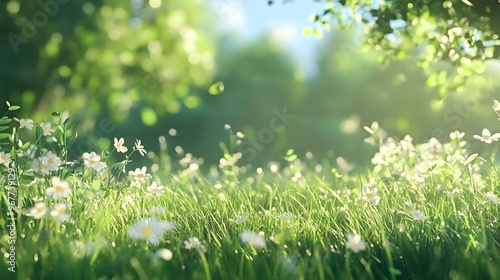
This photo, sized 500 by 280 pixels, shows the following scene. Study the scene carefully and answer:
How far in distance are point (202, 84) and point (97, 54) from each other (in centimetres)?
321

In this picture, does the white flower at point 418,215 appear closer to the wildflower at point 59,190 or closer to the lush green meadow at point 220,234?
the lush green meadow at point 220,234

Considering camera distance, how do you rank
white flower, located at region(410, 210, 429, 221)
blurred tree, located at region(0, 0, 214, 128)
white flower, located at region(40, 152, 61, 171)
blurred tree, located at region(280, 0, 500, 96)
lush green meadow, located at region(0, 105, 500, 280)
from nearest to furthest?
1. lush green meadow, located at region(0, 105, 500, 280)
2. white flower, located at region(410, 210, 429, 221)
3. white flower, located at region(40, 152, 61, 171)
4. blurred tree, located at region(280, 0, 500, 96)
5. blurred tree, located at region(0, 0, 214, 128)

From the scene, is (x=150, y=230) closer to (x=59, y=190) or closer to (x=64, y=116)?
(x=59, y=190)

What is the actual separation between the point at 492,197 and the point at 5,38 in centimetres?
1283

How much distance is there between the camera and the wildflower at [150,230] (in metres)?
3.22

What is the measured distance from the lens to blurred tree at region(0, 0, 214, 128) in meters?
14.1

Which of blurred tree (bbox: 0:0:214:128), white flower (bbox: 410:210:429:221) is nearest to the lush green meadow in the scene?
white flower (bbox: 410:210:429:221)

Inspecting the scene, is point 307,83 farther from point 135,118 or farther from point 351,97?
point 135,118

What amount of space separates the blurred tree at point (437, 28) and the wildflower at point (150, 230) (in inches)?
127

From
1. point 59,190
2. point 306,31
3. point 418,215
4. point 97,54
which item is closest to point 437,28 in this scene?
point 306,31

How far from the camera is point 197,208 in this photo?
486cm

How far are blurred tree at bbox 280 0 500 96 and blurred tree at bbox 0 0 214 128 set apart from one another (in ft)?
20.7

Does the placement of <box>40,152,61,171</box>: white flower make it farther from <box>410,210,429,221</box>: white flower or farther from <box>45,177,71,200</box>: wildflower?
<box>410,210,429,221</box>: white flower

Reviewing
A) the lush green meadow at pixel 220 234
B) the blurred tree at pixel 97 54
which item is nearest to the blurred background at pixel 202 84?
the blurred tree at pixel 97 54
